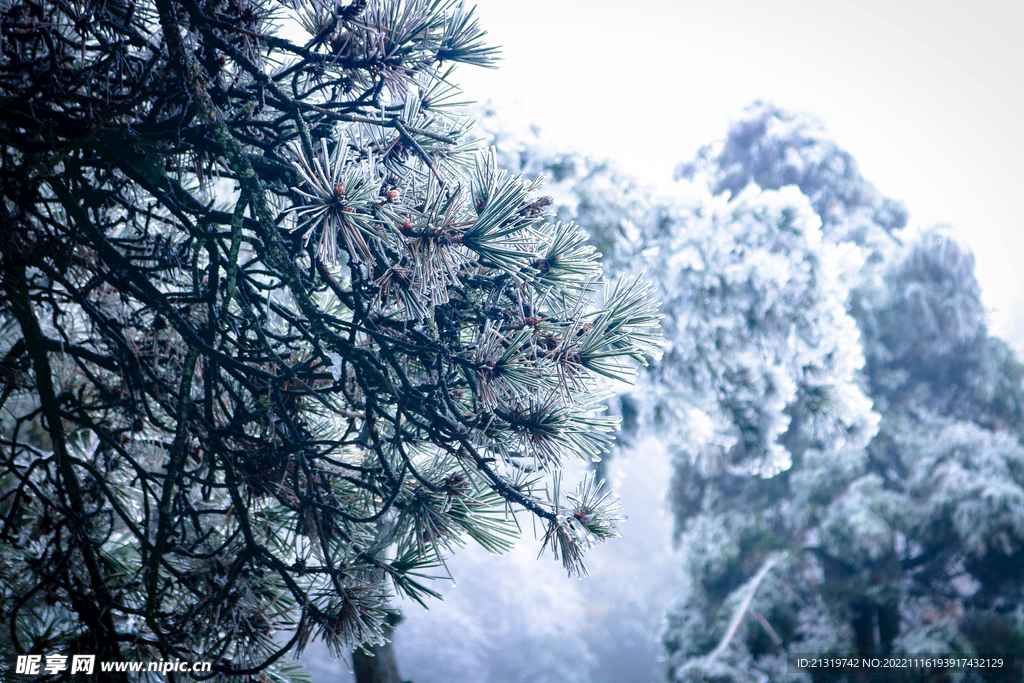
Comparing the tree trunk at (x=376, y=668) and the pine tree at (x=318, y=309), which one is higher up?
the pine tree at (x=318, y=309)

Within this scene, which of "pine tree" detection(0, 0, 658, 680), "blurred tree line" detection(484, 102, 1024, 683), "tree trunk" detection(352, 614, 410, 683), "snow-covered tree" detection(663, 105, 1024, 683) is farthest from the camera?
"snow-covered tree" detection(663, 105, 1024, 683)

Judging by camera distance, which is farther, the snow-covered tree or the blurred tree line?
the snow-covered tree

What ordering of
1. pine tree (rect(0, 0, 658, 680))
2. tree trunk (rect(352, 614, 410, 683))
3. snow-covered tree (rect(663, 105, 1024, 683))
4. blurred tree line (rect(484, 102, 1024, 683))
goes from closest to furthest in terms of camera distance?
pine tree (rect(0, 0, 658, 680)), tree trunk (rect(352, 614, 410, 683)), blurred tree line (rect(484, 102, 1024, 683)), snow-covered tree (rect(663, 105, 1024, 683))

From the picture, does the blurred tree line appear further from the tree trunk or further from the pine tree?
the pine tree

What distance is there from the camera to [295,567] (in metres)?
1.57

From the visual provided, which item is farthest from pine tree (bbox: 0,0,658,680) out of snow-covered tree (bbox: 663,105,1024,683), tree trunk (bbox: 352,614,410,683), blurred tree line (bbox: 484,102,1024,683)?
snow-covered tree (bbox: 663,105,1024,683)

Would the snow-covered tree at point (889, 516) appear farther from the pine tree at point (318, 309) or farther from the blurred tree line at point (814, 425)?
the pine tree at point (318, 309)

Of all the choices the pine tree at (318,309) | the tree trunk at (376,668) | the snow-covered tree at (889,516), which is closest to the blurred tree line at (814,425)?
the snow-covered tree at (889,516)

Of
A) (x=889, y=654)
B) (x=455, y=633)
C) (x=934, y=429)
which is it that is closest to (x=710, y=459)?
(x=889, y=654)

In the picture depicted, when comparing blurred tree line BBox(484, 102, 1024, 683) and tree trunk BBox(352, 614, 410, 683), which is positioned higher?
blurred tree line BBox(484, 102, 1024, 683)

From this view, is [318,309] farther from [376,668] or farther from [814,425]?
[814,425]

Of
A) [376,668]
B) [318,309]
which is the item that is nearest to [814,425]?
[376,668]

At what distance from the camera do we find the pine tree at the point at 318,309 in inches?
55.0

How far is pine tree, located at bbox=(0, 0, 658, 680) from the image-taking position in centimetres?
140
